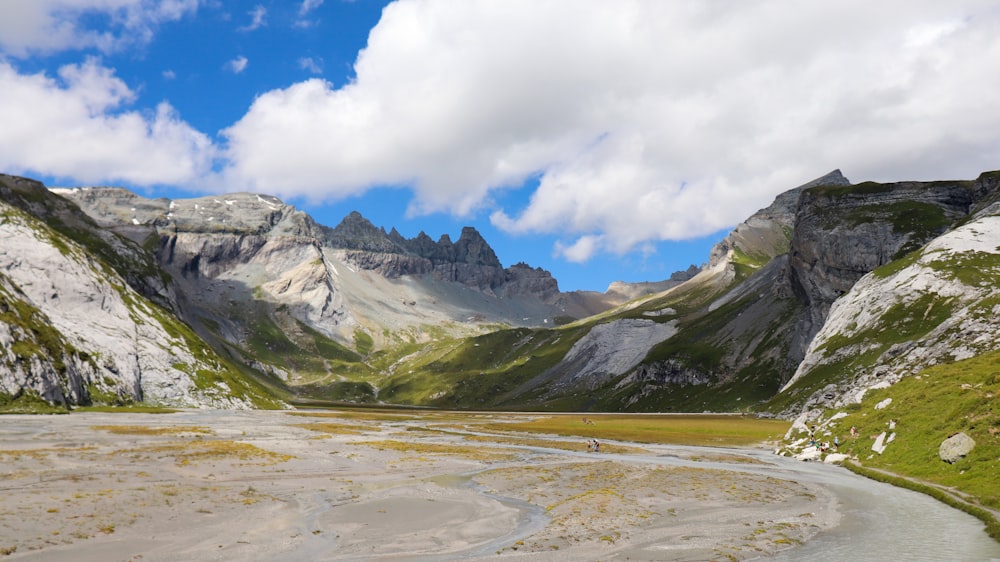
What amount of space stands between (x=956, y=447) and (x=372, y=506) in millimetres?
40901

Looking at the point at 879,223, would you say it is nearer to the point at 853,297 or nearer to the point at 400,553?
the point at 853,297

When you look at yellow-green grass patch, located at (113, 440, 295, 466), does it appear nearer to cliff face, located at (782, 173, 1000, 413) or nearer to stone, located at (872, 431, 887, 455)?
stone, located at (872, 431, 887, 455)

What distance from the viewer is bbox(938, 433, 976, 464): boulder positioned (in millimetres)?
41281

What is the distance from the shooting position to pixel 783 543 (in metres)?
28.6

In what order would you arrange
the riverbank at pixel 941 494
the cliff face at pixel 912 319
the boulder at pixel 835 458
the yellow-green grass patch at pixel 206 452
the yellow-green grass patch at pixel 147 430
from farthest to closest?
the cliff face at pixel 912 319 → the yellow-green grass patch at pixel 147 430 → the boulder at pixel 835 458 → the yellow-green grass patch at pixel 206 452 → the riverbank at pixel 941 494

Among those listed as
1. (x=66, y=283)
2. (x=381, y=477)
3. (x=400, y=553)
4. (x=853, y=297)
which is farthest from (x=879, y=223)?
(x=66, y=283)

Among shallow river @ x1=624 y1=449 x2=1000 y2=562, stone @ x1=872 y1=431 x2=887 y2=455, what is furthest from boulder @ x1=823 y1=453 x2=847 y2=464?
shallow river @ x1=624 y1=449 x2=1000 y2=562

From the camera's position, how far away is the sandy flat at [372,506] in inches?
1033

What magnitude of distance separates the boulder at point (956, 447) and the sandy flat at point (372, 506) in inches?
360

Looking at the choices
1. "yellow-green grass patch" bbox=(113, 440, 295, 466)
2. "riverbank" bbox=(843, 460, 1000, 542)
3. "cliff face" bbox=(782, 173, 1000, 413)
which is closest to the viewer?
"riverbank" bbox=(843, 460, 1000, 542)

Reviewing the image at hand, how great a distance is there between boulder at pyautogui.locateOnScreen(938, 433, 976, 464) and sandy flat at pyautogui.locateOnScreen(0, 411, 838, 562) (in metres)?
9.16

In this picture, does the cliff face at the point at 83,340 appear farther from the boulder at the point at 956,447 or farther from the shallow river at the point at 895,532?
the boulder at the point at 956,447

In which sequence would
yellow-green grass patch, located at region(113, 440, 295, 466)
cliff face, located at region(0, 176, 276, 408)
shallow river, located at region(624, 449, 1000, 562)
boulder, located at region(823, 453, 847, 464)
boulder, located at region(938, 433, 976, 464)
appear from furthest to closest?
cliff face, located at region(0, 176, 276, 408)
boulder, located at region(823, 453, 847, 464)
yellow-green grass patch, located at region(113, 440, 295, 466)
boulder, located at region(938, 433, 976, 464)
shallow river, located at region(624, 449, 1000, 562)

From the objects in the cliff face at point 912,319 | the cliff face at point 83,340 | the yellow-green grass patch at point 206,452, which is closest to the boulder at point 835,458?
the cliff face at point 912,319
